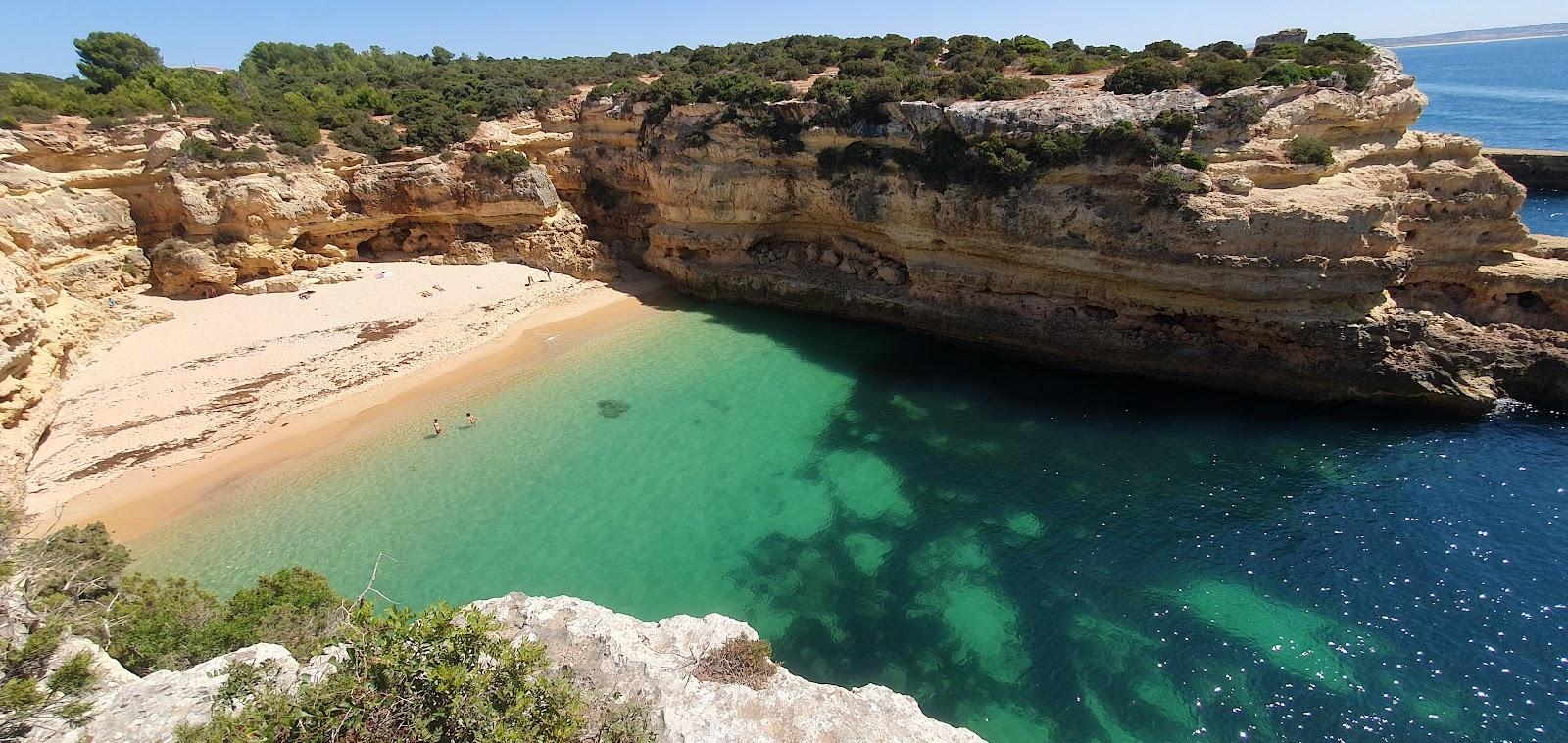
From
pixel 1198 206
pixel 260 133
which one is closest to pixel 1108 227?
pixel 1198 206

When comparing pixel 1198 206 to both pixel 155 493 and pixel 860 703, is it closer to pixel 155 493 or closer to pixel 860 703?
pixel 860 703

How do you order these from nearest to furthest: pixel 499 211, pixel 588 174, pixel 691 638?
pixel 691 638 < pixel 499 211 < pixel 588 174

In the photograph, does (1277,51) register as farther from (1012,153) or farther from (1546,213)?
(1546,213)

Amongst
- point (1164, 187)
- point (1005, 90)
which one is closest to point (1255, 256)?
point (1164, 187)

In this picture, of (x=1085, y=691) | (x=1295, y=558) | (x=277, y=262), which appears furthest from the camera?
(x=277, y=262)

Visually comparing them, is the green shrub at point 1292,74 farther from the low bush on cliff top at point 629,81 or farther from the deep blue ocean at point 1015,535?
the deep blue ocean at point 1015,535

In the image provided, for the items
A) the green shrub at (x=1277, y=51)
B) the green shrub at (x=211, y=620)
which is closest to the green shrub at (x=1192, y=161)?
the green shrub at (x=1277, y=51)
